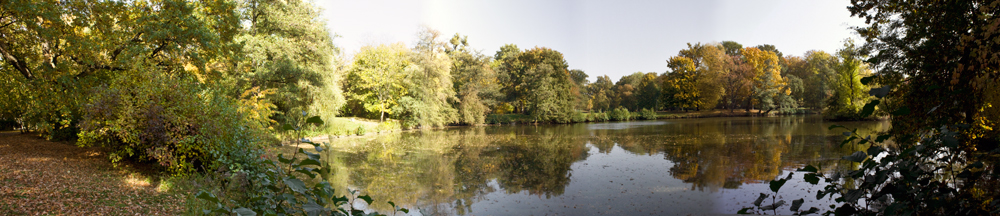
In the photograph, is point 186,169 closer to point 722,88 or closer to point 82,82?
point 82,82

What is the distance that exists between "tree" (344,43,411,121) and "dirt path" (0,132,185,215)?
1826 cm

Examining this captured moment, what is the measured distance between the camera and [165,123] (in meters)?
7.09

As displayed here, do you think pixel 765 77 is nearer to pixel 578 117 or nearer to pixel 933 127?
pixel 578 117

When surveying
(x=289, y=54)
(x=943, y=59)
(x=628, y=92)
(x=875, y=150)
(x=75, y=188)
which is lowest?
(x=75, y=188)

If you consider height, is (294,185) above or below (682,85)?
below

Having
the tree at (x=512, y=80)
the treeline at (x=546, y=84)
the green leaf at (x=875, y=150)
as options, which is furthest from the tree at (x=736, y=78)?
the green leaf at (x=875, y=150)

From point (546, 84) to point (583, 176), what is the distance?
22.2 m

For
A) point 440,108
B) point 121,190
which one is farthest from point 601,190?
point 440,108

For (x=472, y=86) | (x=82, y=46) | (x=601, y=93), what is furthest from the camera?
(x=601, y=93)

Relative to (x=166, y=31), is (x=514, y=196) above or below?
below

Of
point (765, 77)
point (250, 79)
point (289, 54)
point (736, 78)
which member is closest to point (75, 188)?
point (250, 79)

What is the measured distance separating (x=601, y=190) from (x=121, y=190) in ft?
22.2

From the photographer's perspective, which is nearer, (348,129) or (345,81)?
(348,129)

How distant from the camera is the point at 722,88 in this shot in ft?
122
